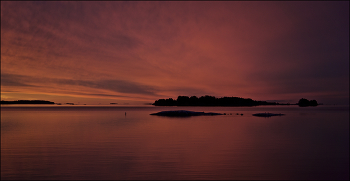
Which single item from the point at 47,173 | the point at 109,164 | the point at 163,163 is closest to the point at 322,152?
the point at 163,163

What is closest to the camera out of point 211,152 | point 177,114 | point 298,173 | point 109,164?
point 298,173

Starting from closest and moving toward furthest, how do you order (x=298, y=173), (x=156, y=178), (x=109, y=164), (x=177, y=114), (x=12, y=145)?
(x=156, y=178) < (x=298, y=173) < (x=109, y=164) < (x=12, y=145) < (x=177, y=114)

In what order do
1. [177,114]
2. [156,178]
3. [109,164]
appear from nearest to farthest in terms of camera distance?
1. [156,178]
2. [109,164]
3. [177,114]

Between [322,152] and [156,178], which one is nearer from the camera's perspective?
[156,178]

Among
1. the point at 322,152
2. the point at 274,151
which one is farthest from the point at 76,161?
the point at 322,152

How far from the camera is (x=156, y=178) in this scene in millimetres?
15086

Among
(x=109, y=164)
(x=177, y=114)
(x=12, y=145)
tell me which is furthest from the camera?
(x=177, y=114)

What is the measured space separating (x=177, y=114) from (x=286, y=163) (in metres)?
62.8

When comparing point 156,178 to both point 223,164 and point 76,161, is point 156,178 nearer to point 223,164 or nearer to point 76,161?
point 223,164

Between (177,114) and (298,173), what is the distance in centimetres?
6520

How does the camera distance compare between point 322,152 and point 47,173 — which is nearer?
point 47,173

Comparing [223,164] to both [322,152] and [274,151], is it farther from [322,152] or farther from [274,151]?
[322,152]

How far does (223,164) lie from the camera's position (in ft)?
59.5

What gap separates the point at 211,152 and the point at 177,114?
191ft
